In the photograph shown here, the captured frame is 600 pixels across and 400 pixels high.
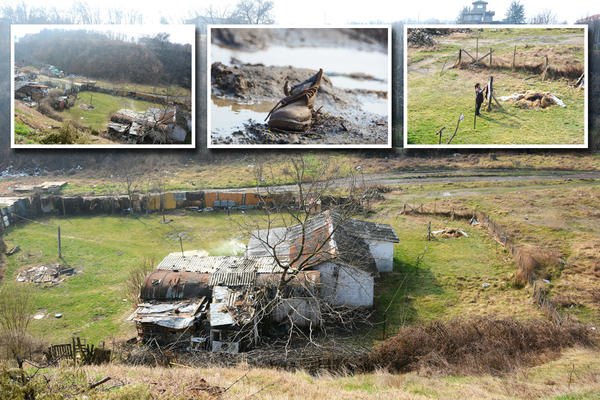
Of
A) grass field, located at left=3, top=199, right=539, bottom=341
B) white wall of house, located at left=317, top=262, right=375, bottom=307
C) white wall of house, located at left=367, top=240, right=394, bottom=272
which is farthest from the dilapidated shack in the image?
white wall of house, located at left=367, top=240, right=394, bottom=272

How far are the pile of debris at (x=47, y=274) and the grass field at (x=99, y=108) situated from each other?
345cm

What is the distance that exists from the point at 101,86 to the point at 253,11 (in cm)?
407

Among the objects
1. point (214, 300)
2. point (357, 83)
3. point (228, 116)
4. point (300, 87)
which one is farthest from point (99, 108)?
point (357, 83)

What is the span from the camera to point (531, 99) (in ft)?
36.4

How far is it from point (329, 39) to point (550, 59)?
208 inches

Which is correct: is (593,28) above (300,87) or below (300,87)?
above

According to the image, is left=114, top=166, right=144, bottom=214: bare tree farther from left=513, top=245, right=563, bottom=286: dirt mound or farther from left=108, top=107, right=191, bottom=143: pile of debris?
left=513, top=245, right=563, bottom=286: dirt mound

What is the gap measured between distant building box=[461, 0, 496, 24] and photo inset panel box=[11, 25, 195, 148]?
6.65m

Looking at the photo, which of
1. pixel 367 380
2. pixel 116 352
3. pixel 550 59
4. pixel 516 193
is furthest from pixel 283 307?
pixel 550 59

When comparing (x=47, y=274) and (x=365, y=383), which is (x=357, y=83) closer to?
(x=365, y=383)

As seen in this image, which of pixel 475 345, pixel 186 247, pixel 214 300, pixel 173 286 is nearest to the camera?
pixel 475 345

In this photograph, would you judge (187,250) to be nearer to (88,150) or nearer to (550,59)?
(88,150)

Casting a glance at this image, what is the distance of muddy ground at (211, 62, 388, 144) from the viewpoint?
421 inches

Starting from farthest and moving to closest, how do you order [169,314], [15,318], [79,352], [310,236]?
[310,236] → [15,318] → [169,314] → [79,352]
